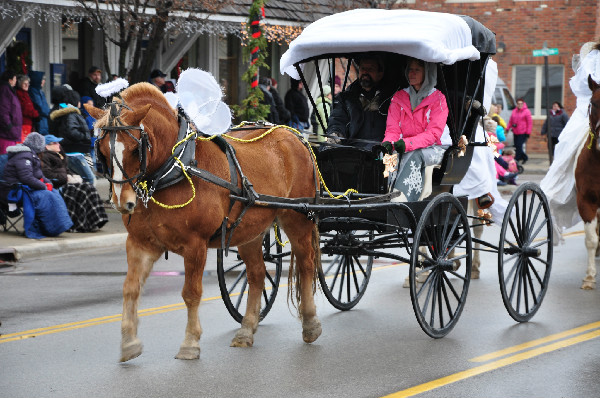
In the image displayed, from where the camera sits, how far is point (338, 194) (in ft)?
28.8

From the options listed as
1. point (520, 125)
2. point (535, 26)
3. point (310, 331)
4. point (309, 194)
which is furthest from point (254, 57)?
point (535, 26)

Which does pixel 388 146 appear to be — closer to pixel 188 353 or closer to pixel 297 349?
pixel 297 349

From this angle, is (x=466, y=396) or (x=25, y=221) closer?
(x=466, y=396)

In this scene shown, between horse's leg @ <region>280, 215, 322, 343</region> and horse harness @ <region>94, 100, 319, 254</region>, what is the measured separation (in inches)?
21.4

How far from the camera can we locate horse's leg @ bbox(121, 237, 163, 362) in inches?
288

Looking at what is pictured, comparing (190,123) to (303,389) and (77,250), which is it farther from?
(77,250)

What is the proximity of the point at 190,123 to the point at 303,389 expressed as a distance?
7.23 feet

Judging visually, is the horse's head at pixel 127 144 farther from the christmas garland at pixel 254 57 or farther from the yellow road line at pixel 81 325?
the christmas garland at pixel 254 57

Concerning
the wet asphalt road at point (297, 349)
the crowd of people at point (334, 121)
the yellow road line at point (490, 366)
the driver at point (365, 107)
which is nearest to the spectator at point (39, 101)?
the crowd of people at point (334, 121)

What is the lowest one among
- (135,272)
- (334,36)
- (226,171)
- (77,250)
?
(77,250)

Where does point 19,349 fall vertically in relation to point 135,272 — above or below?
below

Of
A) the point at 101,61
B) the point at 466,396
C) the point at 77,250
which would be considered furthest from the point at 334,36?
the point at 101,61

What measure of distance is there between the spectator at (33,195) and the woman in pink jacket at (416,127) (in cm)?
667

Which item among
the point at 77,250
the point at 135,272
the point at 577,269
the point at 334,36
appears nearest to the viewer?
the point at 135,272
